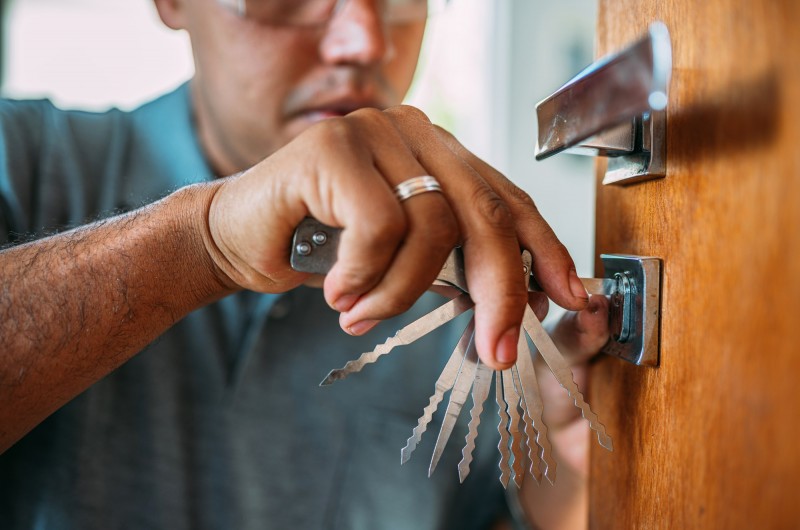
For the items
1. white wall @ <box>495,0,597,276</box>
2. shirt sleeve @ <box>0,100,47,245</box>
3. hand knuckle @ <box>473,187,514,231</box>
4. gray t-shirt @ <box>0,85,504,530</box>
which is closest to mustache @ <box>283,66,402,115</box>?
gray t-shirt @ <box>0,85,504,530</box>

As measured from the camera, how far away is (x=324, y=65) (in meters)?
0.76

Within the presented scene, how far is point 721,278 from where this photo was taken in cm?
30

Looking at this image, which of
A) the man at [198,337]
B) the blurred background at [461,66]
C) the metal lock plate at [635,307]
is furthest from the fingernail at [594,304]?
the blurred background at [461,66]

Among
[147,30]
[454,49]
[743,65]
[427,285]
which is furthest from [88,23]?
[743,65]

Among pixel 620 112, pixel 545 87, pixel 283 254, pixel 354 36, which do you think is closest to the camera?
pixel 620 112

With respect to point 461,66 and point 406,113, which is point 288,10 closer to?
point 406,113

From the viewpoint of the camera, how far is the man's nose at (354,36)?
0.74 metres

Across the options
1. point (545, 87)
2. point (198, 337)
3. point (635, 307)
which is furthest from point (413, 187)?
point (545, 87)

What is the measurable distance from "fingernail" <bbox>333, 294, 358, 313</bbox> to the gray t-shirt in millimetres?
448

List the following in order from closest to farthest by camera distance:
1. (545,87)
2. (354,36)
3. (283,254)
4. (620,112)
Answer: (620,112)
(283,254)
(354,36)
(545,87)

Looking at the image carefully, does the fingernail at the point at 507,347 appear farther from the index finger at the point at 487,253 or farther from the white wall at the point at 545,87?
the white wall at the point at 545,87

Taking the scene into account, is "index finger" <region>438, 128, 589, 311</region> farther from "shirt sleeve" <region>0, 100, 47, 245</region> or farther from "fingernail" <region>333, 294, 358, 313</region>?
"shirt sleeve" <region>0, 100, 47, 245</region>

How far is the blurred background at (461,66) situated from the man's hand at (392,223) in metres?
1.33

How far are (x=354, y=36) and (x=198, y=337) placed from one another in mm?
423
